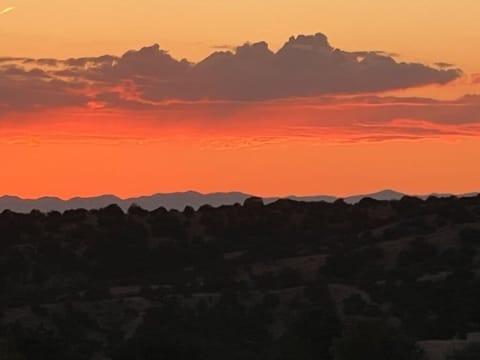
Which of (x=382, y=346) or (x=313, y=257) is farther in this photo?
(x=313, y=257)

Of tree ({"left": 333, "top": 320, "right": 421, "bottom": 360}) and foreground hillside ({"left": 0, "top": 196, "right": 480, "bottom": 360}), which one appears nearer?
tree ({"left": 333, "top": 320, "right": 421, "bottom": 360})

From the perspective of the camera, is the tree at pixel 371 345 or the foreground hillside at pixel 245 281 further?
the foreground hillside at pixel 245 281

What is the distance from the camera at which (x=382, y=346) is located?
54.2 metres

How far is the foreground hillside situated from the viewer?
209ft

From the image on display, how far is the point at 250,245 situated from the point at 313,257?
Result: 11261 mm

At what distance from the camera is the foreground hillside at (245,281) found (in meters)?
63.6

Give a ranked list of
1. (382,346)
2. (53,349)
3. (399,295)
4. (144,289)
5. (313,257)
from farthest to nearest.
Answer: (313,257) < (144,289) < (399,295) < (53,349) < (382,346)

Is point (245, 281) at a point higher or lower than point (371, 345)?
higher

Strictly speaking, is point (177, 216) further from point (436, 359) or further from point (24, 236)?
point (436, 359)

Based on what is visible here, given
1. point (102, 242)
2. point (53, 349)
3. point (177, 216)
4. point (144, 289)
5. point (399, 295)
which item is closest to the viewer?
point (53, 349)

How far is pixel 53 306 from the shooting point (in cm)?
8288

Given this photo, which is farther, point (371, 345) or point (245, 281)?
point (245, 281)

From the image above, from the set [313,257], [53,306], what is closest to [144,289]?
[53,306]

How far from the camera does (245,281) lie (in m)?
91.4
